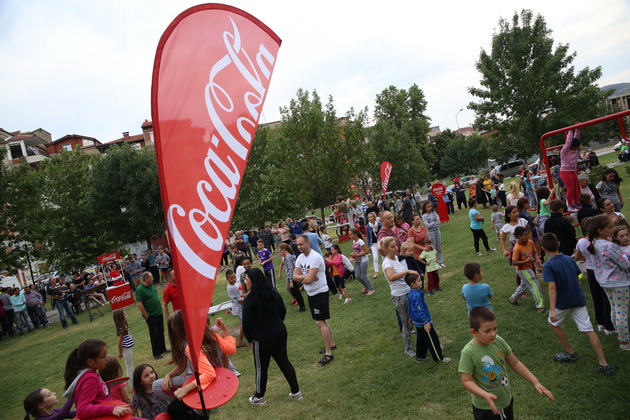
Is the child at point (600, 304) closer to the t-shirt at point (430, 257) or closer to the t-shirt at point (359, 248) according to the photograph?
the t-shirt at point (430, 257)

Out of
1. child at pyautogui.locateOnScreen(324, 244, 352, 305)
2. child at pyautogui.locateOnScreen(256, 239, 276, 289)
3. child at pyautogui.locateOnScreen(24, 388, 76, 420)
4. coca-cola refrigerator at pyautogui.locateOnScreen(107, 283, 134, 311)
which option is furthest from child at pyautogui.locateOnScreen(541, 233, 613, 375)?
coca-cola refrigerator at pyautogui.locateOnScreen(107, 283, 134, 311)

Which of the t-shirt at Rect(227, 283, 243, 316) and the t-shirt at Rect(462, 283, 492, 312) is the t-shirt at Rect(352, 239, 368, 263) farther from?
the t-shirt at Rect(462, 283, 492, 312)

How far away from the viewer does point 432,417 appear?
14.2ft

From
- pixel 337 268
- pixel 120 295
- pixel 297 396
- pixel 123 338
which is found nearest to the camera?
pixel 297 396

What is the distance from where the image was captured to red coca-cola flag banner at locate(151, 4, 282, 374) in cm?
237

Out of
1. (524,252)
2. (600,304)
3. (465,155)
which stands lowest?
(600,304)

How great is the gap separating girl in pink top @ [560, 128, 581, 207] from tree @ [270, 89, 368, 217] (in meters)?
13.9

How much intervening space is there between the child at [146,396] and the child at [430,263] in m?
5.96

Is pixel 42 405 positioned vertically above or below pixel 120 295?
above

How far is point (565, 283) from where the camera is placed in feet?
15.1

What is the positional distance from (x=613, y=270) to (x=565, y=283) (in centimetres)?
66

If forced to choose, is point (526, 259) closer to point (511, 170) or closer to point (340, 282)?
point (340, 282)

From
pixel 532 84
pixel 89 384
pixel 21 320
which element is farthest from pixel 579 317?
pixel 532 84

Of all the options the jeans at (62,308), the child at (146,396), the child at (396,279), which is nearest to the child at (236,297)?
the child at (396,279)
